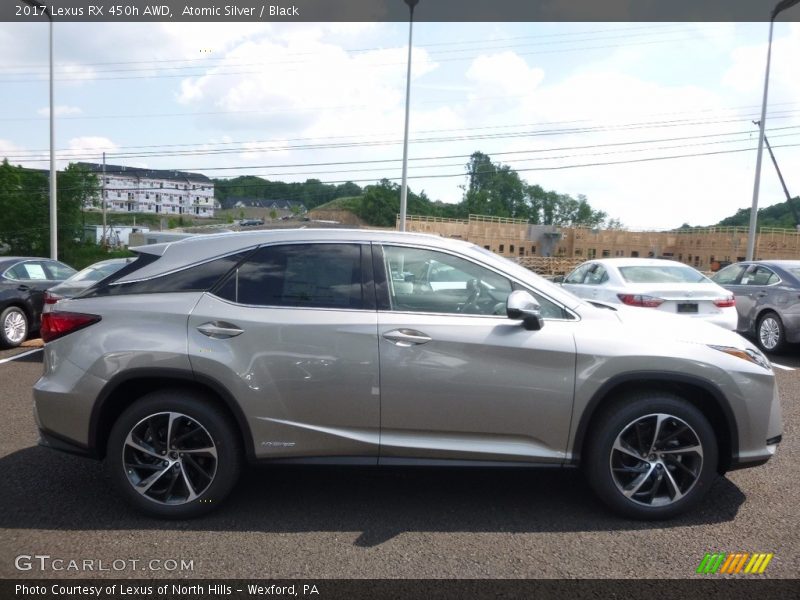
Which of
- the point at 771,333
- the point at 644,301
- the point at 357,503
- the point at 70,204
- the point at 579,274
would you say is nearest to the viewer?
the point at 357,503

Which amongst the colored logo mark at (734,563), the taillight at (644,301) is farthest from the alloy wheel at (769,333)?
the colored logo mark at (734,563)

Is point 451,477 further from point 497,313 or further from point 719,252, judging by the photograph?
point 719,252

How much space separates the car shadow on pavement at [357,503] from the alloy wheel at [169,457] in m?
0.19

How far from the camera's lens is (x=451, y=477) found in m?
4.62

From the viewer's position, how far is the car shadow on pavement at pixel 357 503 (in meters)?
3.76

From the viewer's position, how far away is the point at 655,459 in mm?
3846

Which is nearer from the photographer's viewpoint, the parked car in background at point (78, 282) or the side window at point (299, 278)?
the side window at point (299, 278)

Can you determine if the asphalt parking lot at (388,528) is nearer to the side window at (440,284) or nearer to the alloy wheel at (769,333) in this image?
the side window at (440,284)

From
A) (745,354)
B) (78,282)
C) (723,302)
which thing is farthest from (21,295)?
(723,302)

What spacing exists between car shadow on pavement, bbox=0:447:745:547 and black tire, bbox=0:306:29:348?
597 cm

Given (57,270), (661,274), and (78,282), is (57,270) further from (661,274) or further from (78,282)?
(661,274)

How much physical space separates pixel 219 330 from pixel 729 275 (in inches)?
413

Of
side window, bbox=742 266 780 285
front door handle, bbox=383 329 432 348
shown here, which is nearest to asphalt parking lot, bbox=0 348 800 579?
front door handle, bbox=383 329 432 348

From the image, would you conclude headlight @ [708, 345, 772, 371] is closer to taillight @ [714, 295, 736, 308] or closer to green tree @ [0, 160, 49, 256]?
taillight @ [714, 295, 736, 308]
